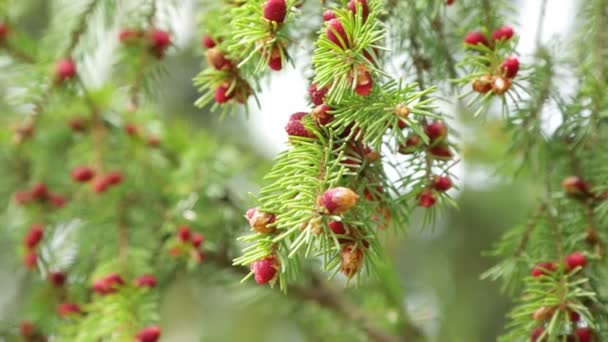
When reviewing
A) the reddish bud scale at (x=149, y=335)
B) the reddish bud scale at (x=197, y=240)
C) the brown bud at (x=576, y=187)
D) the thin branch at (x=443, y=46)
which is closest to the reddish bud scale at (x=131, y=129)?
the reddish bud scale at (x=197, y=240)

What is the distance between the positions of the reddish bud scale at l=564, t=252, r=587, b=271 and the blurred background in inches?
19.4

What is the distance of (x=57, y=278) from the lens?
0.90 meters

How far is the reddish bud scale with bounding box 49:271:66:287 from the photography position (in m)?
0.90

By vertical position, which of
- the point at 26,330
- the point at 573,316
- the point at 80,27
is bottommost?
the point at 573,316

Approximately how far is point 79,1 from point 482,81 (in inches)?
21.8

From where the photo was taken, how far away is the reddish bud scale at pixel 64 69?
0.84m

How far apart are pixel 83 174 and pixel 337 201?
57 centimetres

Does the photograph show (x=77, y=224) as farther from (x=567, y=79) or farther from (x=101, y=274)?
(x=567, y=79)

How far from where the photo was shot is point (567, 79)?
2.51 ft

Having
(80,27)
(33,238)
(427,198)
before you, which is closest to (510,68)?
(427,198)

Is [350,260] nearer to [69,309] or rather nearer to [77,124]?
[69,309]

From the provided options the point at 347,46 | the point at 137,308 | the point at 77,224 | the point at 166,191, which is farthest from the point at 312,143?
the point at 77,224

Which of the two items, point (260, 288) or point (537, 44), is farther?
point (260, 288)

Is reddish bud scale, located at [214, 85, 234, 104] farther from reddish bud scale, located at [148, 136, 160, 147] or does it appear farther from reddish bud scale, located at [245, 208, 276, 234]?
reddish bud scale, located at [148, 136, 160, 147]
